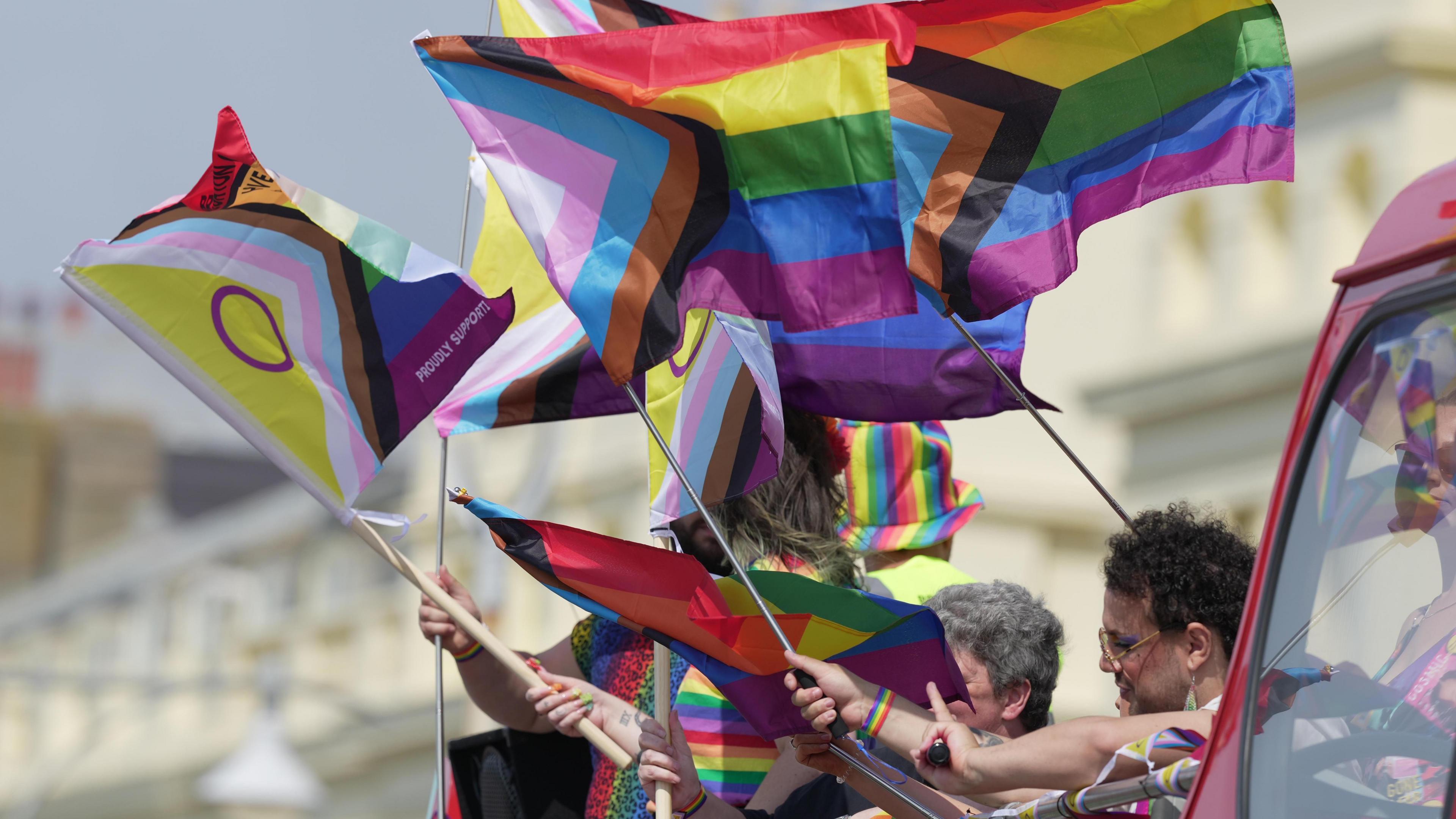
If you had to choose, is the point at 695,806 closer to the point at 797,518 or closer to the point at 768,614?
the point at 768,614

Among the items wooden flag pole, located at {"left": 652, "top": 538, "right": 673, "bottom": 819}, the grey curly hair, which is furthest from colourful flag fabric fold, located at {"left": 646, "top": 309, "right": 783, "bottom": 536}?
the grey curly hair

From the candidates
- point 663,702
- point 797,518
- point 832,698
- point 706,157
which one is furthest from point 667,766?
point 706,157

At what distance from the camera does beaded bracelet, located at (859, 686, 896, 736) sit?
376 centimetres

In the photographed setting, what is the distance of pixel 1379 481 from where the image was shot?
3000 millimetres

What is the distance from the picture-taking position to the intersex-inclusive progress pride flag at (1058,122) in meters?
4.26

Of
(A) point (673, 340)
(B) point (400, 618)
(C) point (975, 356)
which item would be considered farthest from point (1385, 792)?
(B) point (400, 618)

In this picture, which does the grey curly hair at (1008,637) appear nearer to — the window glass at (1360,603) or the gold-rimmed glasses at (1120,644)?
the gold-rimmed glasses at (1120,644)

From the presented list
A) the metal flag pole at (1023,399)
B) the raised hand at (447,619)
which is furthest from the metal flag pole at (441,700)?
the metal flag pole at (1023,399)

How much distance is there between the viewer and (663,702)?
13.6 ft

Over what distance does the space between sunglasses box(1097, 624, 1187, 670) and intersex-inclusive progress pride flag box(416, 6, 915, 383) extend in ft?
2.79

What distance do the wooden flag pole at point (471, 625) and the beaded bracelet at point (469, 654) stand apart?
0.33 meters

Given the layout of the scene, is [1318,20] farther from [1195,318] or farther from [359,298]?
[359,298]

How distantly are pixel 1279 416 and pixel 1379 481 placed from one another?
34.9ft

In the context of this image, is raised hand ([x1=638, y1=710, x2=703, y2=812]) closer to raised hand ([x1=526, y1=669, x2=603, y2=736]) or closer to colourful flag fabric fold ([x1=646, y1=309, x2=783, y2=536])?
raised hand ([x1=526, y1=669, x2=603, y2=736])
